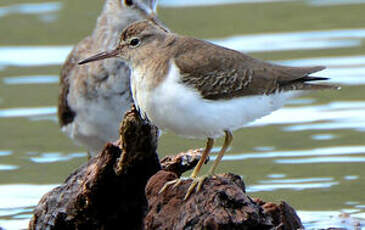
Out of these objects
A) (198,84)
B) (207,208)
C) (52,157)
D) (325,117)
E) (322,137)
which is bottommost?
(52,157)

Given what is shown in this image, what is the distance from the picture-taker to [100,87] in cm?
1170

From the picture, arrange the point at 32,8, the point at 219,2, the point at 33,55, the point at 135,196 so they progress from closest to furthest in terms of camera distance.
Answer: the point at 135,196 → the point at 33,55 → the point at 32,8 → the point at 219,2

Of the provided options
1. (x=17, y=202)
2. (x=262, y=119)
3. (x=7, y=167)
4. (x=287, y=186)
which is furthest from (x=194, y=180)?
(x=262, y=119)

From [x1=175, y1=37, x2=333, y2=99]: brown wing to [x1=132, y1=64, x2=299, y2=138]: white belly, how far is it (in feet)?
0.26

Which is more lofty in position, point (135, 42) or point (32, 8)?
point (135, 42)

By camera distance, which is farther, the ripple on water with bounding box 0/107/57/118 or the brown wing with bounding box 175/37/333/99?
the ripple on water with bounding box 0/107/57/118

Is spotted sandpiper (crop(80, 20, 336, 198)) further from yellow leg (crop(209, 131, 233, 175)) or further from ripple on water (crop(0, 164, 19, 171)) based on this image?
ripple on water (crop(0, 164, 19, 171))

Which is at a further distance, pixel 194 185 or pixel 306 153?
pixel 306 153

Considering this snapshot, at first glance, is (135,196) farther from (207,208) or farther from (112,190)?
(207,208)

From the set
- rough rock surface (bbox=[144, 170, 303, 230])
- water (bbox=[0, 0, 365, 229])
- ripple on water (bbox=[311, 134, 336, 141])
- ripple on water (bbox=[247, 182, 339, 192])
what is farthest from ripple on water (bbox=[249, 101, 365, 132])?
rough rock surface (bbox=[144, 170, 303, 230])

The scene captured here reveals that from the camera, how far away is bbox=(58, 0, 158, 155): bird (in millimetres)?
11641

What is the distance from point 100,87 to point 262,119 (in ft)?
8.67

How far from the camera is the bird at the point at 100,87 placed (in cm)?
1164

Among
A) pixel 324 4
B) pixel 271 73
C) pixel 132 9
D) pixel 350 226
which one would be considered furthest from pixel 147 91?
pixel 324 4
